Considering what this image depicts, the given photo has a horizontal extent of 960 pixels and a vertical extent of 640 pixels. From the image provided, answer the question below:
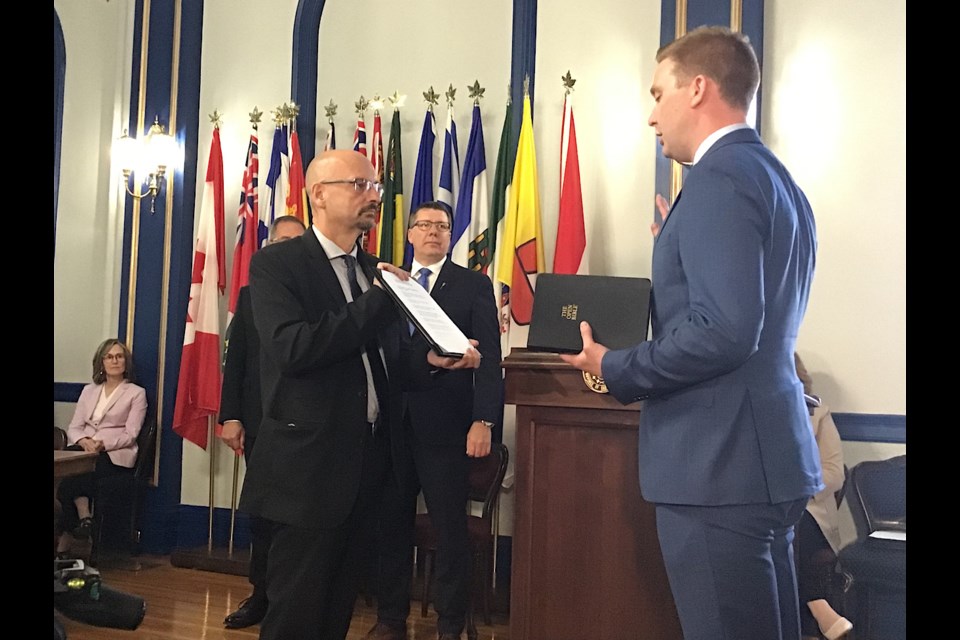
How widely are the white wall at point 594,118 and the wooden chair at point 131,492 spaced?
0.33 meters

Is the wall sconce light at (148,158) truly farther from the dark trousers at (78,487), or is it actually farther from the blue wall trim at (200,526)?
Answer: the blue wall trim at (200,526)

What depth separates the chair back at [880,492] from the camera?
13.0 ft

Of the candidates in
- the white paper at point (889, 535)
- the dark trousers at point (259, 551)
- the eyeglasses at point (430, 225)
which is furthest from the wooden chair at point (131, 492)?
the white paper at point (889, 535)

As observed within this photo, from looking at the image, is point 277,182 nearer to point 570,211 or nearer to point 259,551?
point 570,211

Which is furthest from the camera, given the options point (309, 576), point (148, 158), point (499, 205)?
point (148, 158)

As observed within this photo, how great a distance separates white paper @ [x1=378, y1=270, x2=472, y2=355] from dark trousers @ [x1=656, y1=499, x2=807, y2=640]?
0.80 meters

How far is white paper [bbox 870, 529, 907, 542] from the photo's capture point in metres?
3.70

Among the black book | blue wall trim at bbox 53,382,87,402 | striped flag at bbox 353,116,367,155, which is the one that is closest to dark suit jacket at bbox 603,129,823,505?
the black book

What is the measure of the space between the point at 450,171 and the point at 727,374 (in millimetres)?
3507

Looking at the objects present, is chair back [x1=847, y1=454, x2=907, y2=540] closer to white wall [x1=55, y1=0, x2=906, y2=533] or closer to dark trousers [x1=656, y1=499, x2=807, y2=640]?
white wall [x1=55, y1=0, x2=906, y2=533]

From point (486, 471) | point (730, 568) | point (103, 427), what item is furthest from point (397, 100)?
point (730, 568)

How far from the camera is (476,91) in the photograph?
5027 millimetres

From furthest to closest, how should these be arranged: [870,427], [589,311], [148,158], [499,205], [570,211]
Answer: [148,158] < [499,205] < [570,211] < [870,427] < [589,311]
